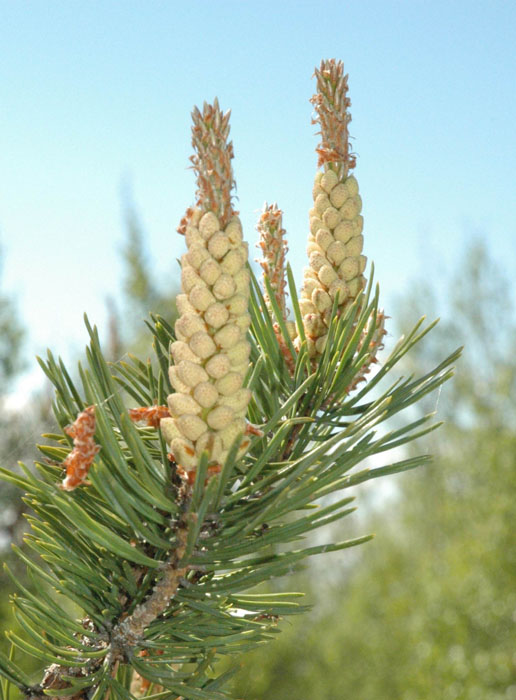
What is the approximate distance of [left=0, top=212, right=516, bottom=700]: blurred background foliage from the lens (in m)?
3.91

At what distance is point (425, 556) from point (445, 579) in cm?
226

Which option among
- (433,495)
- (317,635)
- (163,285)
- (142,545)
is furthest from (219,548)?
(433,495)

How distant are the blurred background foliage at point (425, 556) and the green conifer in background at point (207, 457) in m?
0.59

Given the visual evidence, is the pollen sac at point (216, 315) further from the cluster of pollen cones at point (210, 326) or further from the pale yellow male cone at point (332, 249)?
the pale yellow male cone at point (332, 249)

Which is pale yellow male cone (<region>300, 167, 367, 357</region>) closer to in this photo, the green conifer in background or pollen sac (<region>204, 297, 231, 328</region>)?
the green conifer in background

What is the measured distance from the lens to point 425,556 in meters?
6.83

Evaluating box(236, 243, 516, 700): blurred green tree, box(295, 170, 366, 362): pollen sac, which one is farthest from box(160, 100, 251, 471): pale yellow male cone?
box(236, 243, 516, 700): blurred green tree

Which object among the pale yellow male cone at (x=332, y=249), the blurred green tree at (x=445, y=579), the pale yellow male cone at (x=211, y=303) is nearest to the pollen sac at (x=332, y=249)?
the pale yellow male cone at (x=332, y=249)

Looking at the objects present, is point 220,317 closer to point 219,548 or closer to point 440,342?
point 219,548

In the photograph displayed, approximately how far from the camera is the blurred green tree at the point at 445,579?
13.7 feet

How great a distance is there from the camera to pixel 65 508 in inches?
10.8

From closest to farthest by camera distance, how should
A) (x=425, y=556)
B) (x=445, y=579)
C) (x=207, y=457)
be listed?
(x=207, y=457)
(x=445, y=579)
(x=425, y=556)

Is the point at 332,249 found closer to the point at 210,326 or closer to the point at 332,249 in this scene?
the point at 332,249

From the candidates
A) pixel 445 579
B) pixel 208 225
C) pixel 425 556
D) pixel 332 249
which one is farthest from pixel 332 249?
pixel 425 556
